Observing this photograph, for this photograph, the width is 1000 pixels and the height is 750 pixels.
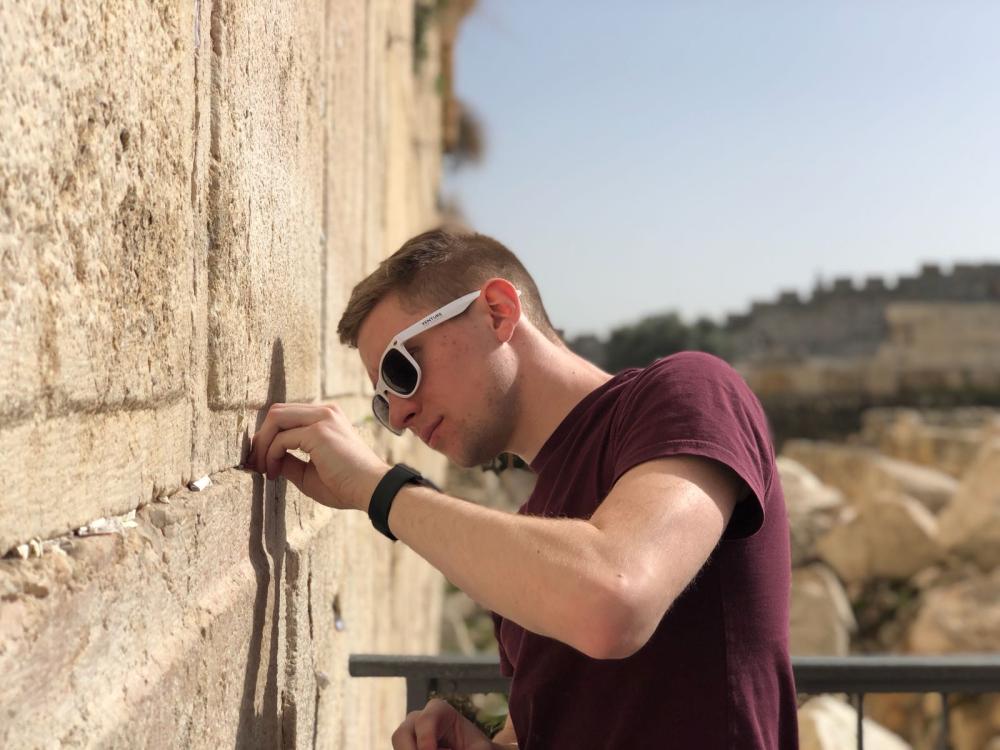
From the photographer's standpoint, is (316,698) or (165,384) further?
(316,698)

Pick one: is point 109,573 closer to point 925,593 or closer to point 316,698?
point 316,698

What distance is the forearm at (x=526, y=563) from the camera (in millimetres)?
1256

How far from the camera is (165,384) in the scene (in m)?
1.31

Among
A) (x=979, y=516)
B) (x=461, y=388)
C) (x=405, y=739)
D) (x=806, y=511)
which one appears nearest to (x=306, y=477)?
(x=461, y=388)

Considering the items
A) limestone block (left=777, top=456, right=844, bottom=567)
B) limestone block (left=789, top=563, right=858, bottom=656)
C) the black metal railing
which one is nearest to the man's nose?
the black metal railing

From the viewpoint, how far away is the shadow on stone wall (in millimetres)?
1619

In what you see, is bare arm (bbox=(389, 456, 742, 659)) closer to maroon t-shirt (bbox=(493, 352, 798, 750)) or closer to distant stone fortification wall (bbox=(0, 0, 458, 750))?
maroon t-shirt (bbox=(493, 352, 798, 750))

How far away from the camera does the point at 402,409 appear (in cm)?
185

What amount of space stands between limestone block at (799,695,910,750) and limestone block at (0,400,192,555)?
14.2 feet

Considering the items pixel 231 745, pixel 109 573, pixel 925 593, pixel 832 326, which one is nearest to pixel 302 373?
pixel 231 745

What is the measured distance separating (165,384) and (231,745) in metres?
0.53

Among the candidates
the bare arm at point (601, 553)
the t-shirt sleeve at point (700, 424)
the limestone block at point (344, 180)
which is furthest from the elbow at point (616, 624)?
the limestone block at point (344, 180)

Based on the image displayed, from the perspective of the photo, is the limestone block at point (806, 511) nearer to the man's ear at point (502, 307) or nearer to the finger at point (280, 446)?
the man's ear at point (502, 307)

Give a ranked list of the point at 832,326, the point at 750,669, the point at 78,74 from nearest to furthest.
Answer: the point at 78,74, the point at 750,669, the point at 832,326
